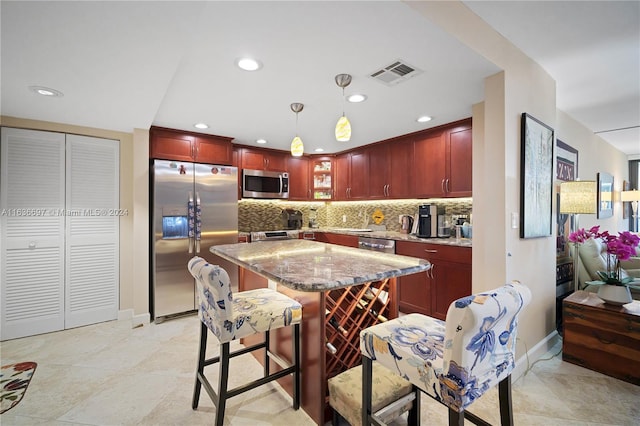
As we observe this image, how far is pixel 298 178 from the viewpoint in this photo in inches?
195

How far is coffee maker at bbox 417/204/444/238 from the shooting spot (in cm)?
340

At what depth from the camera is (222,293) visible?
144 centimetres

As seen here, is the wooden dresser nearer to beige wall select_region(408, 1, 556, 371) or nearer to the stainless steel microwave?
beige wall select_region(408, 1, 556, 371)

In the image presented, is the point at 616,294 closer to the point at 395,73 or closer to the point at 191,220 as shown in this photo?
the point at 395,73

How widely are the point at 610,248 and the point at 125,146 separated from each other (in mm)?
4717

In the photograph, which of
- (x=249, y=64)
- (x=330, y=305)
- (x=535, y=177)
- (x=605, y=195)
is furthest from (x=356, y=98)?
(x=605, y=195)

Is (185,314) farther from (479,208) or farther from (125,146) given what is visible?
A: (479,208)

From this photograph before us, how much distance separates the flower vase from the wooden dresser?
1.6 inches

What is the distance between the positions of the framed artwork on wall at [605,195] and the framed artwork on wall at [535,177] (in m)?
2.59

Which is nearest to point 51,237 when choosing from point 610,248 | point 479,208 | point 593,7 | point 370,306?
point 370,306

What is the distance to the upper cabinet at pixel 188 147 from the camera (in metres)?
3.41

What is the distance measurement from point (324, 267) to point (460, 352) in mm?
777

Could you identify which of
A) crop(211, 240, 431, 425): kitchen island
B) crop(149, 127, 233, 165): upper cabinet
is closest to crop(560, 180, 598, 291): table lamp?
crop(211, 240, 431, 425): kitchen island

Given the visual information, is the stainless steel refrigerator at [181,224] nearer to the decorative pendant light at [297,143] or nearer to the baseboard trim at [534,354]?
the decorative pendant light at [297,143]
